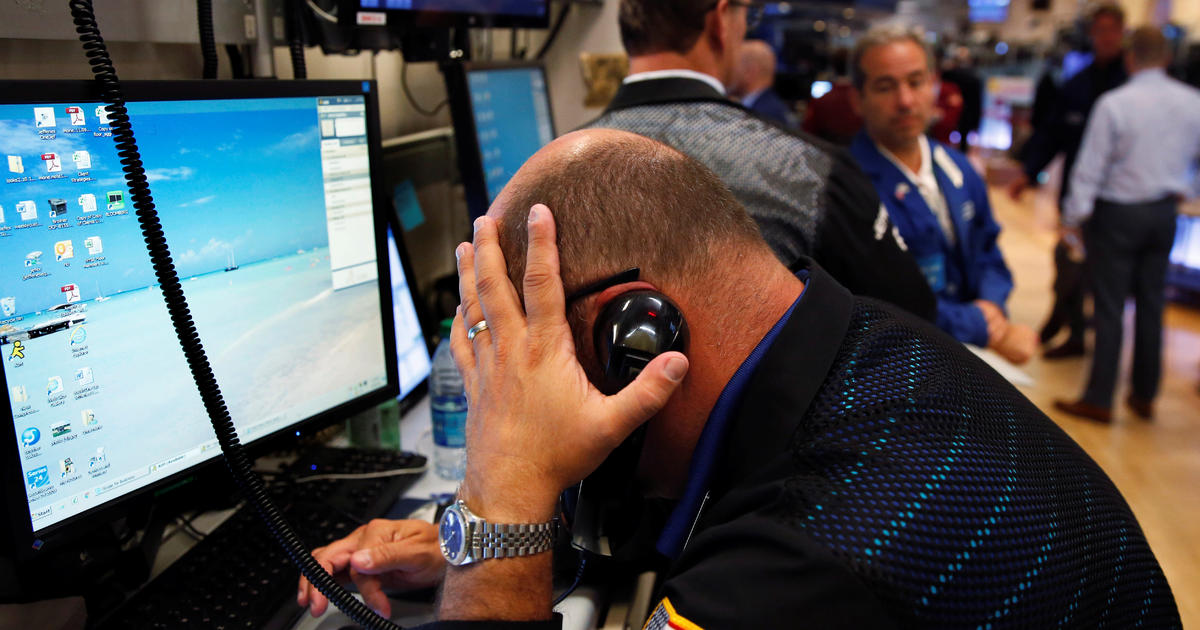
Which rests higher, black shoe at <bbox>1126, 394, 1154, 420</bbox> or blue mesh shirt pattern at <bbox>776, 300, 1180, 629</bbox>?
blue mesh shirt pattern at <bbox>776, 300, 1180, 629</bbox>

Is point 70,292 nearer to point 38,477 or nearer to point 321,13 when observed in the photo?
point 38,477

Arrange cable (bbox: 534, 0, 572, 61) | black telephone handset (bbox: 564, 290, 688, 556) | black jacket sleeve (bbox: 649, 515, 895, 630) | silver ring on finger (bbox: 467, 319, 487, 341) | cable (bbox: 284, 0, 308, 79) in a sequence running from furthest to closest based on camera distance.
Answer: cable (bbox: 534, 0, 572, 61), cable (bbox: 284, 0, 308, 79), silver ring on finger (bbox: 467, 319, 487, 341), black telephone handset (bbox: 564, 290, 688, 556), black jacket sleeve (bbox: 649, 515, 895, 630)

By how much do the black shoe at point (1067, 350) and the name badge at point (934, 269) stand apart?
275 cm

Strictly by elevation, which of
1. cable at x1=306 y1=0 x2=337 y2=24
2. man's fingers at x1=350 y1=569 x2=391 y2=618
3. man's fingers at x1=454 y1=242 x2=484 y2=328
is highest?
cable at x1=306 y1=0 x2=337 y2=24

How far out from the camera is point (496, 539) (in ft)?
2.59

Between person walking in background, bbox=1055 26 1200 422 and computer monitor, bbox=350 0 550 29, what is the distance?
3.08 meters

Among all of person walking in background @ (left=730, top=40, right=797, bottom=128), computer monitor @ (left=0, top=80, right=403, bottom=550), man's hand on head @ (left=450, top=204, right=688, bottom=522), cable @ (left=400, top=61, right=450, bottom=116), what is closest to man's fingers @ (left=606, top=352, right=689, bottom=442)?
man's hand on head @ (left=450, top=204, right=688, bottom=522)

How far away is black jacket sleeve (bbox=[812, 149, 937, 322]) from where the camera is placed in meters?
1.70

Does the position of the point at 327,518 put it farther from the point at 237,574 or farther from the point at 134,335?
the point at 134,335

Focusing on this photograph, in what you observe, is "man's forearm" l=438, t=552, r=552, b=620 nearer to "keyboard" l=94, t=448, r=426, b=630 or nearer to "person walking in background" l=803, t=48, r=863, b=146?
"keyboard" l=94, t=448, r=426, b=630

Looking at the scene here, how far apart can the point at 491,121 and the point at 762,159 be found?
1.89 ft

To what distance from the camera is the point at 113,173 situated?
85cm

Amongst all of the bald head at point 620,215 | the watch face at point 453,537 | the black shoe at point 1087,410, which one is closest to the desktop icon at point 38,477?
the watch face at point 453,537

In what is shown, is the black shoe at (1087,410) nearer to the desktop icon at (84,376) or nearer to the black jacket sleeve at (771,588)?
the black jacket sleeve at (771,588)
